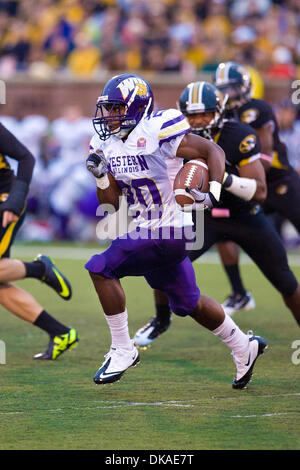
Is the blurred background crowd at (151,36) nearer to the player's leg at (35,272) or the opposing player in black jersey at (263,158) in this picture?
the opposing player in black jersey at (263,158)

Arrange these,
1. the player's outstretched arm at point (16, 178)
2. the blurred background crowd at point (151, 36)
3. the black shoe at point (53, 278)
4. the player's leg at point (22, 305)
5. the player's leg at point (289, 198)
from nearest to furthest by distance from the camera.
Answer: the player's outstretched arm at point (16, 178) → the player's leg at point (22, 305) → the black shoe at point (53, 278) → the player's leg at point (289, 198) → the blurred background crowd at point (151, 36)

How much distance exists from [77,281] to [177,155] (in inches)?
188

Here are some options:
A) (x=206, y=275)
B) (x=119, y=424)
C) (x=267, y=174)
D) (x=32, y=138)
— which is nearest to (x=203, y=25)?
(x=32, y=138)

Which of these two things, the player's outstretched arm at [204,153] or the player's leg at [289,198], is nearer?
the player's outstretched arm at [204,153]

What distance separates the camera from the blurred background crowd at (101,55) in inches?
498

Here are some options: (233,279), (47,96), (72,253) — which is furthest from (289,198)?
(47,96)

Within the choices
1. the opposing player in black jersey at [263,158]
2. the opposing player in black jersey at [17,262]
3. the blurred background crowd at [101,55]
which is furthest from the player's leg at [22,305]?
the blurred background crowd at [101,55]

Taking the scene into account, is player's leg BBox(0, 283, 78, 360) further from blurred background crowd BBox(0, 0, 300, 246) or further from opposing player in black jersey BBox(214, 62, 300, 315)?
blurred background crowd BBox(0, 0, 300, 246)

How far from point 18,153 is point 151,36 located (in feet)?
26.8

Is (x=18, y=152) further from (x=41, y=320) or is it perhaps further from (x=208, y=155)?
(x=208, y=155)

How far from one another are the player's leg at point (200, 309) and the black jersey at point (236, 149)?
115 cm

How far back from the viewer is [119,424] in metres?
4.24

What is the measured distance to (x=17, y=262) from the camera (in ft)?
19.3

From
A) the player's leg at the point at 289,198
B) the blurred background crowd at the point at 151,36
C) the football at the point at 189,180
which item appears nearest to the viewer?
the football at the point at 189,180
